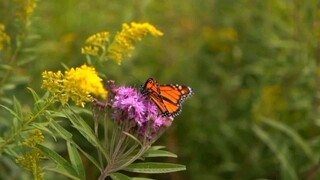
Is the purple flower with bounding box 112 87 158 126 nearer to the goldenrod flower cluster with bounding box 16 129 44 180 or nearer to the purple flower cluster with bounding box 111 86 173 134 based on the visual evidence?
the purple flower cluster with bounding box 111 86 173 134

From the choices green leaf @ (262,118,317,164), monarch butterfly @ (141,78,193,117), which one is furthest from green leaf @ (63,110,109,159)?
green leaf @ (262,118,317,164)

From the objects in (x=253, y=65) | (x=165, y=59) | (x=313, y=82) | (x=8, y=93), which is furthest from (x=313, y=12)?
(x=8, y=93)

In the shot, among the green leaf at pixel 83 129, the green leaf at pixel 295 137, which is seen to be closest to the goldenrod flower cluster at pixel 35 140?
the green leaf at pixel 83 129

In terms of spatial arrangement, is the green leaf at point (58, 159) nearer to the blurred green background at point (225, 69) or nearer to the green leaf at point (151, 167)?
the green leaf at point (151, 167)

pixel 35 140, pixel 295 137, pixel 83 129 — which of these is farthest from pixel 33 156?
pixel 295 137

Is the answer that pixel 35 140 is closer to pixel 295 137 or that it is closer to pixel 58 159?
pixel 58 159

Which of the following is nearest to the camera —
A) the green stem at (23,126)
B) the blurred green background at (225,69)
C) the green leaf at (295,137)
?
the green stem at (23,126)
